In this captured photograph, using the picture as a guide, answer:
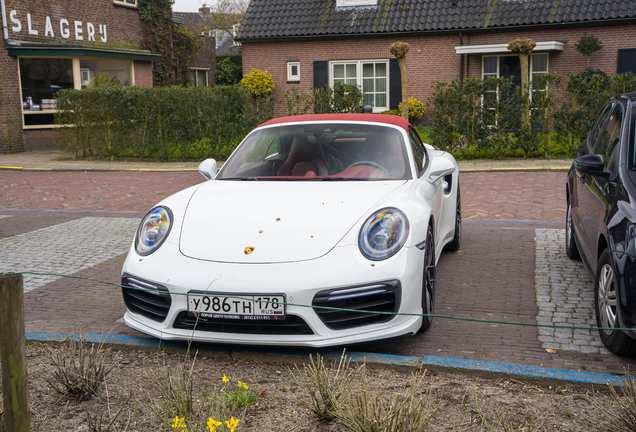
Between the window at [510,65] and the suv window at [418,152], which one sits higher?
the window at [510,65]

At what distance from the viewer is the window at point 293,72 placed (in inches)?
933

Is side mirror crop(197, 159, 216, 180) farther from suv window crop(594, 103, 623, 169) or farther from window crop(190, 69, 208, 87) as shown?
window crop(190, 69, 208, 87)

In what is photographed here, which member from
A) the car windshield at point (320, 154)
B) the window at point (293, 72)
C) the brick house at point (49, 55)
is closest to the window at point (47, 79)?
the brick house at point (49, 55)

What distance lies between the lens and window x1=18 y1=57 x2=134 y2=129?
20.0m

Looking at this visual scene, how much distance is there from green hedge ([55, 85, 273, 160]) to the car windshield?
34.0 feet

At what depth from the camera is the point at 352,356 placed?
374 cm

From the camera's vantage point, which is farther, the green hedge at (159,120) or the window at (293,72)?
the window at (293,72)

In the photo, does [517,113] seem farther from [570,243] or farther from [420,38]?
[420,38]

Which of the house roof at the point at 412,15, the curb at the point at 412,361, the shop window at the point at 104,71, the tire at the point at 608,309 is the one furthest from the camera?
the shop window at the point at 104,71

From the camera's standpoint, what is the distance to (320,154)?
17.1 ft

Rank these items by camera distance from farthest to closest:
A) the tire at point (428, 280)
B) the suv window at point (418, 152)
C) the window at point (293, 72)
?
1. the window at point (293, 72)
2. the suv window at point (418, 152)
3. the tire at point (428, 280)

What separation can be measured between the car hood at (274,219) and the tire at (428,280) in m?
0.46

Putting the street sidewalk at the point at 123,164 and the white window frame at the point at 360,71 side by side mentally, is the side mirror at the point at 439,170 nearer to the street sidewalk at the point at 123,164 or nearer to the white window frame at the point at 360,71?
the street sidewalk at the point at 123,164

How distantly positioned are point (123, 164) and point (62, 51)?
6.71 metres
